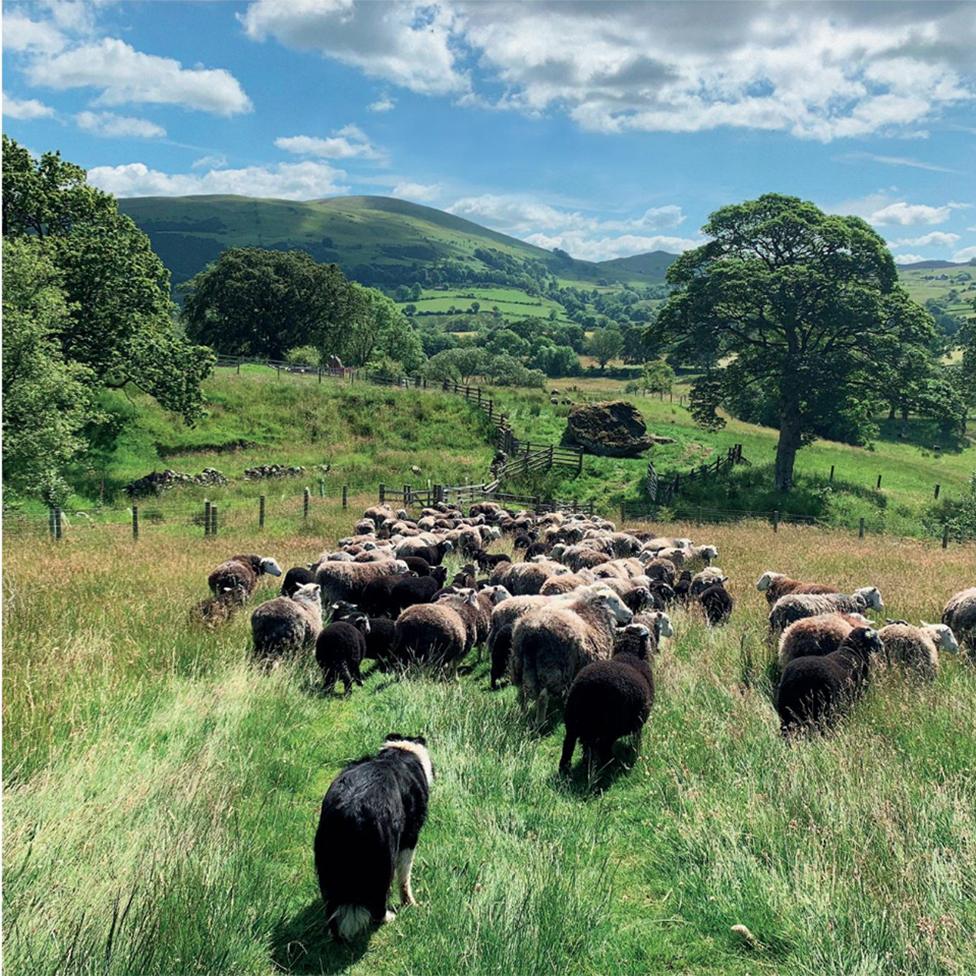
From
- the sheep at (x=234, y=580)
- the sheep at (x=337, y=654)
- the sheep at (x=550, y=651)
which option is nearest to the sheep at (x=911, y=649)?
the sheep at (x=550, y=651)

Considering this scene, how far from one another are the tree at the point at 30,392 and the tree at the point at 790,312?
82.5 ft

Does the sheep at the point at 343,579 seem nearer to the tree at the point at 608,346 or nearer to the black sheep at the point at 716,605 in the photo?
the black sheep at the point at 716,605

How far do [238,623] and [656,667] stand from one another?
602cm

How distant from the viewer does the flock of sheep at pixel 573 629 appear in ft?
22.5

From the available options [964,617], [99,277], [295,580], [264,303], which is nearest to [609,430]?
[99,277]

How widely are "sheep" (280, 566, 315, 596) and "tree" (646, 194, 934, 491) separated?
80.9 ft

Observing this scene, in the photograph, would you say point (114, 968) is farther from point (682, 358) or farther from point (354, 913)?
point (682, 358)

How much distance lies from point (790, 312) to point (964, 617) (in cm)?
2371

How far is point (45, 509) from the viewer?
2519cm

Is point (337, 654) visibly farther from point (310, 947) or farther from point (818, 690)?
point (818, 690)

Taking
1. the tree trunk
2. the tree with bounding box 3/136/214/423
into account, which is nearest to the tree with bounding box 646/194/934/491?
the tree trunk

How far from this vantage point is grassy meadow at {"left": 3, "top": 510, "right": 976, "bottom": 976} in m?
3.92

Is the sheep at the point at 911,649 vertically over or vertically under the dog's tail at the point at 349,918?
over

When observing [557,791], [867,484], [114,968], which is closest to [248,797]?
[114,968]
